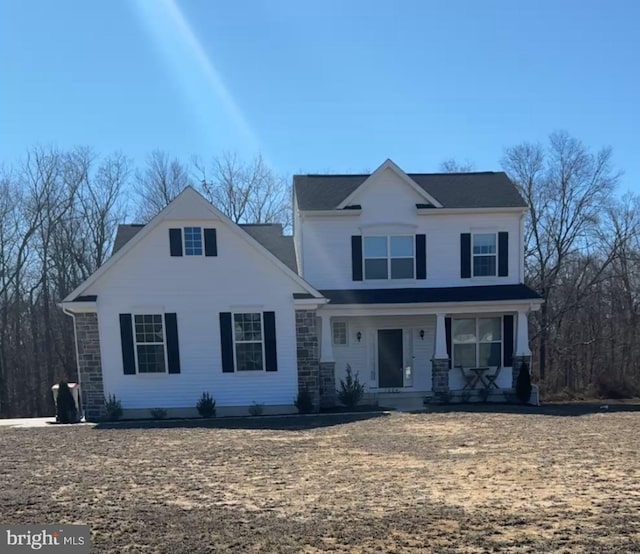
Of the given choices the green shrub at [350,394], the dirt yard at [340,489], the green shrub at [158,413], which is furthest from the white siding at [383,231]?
the dirt yard at [340,489]

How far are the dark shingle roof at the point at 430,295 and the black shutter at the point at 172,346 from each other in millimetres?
4701

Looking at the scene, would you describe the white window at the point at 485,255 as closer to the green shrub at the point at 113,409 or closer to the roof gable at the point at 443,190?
the roof gable at the point at 443,190

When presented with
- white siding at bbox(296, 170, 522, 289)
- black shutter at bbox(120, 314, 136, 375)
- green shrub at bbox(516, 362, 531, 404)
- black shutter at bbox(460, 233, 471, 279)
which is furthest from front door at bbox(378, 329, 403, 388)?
black shutter at bbox(120, 314, 136, 375)

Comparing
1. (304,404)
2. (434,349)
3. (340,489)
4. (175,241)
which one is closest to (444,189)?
(434,349)

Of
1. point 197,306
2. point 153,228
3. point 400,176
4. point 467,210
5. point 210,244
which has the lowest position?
point 197,306

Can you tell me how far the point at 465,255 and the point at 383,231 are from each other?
2850 mm

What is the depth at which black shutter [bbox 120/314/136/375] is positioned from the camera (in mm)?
12977

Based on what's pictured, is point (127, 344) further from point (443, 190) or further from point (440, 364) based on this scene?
point (443, 190)

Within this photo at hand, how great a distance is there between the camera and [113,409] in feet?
42.0

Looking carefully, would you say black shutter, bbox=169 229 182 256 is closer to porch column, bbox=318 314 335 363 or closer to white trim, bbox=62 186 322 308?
white trim, bbox=62 186 322 308

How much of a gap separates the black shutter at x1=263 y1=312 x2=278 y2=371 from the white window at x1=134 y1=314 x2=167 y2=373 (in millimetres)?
2862

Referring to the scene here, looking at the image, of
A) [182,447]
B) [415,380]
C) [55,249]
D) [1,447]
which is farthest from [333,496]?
[55,249]

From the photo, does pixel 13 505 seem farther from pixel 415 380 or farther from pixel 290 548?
pixel 415 380

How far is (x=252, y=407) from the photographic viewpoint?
13109mm
